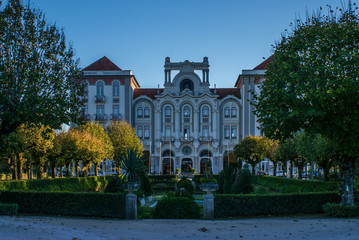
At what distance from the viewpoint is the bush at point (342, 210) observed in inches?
592

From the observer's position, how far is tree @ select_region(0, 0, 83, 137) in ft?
55.7

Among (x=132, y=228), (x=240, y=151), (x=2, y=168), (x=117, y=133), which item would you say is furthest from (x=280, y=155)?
(x=2, y=168)

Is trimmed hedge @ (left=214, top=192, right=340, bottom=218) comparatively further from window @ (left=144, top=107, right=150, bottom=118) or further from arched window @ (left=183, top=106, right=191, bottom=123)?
window @ (left=144, top=107, right=150, bottom=118)

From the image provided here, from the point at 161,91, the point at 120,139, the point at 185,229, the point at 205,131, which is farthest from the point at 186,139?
the point at 185,229

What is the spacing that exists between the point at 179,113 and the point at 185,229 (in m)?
47.9

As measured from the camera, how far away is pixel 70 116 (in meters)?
18.8

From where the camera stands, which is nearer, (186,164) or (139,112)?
(186,164)

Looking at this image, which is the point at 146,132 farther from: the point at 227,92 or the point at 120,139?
the point at 120,139

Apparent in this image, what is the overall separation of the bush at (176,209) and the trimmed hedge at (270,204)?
1023mm

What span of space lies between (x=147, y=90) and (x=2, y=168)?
2558 cm

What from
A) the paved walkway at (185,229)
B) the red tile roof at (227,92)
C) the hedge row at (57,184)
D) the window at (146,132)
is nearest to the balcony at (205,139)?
the red tile roof at (227,92)

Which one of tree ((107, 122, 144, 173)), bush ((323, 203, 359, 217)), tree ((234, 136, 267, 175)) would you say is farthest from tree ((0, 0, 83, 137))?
tree ((234, 136, 267, 175))

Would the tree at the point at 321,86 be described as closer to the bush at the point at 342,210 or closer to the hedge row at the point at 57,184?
the bush at the point at 342,210

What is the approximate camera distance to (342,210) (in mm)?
15148
